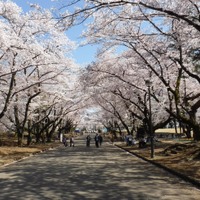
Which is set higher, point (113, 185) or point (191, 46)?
point (191, 46)

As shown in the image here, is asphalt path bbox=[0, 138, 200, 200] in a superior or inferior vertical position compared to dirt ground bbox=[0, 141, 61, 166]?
inferior

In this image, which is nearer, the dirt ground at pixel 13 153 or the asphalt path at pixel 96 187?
the asphalt path at pixel 96 187

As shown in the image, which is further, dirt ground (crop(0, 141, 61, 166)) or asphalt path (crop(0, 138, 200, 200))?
dirt ground (crop(0, 141, 61, 166))

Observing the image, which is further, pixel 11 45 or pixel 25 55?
pixel 25 55

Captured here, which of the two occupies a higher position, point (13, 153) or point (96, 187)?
point (13, 153)

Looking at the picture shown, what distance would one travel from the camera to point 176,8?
1369cm

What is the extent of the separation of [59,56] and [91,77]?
373 centimetres

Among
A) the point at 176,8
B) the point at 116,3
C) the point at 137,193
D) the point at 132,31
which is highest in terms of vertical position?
the point at 132,31

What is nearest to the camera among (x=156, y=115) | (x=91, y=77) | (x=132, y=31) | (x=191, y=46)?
(x=191, y=46)

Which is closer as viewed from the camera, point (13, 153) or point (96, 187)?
point (96, 187)

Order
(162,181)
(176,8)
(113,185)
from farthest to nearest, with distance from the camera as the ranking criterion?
1. (176,8)
2. (162,181)
3. (113,185)

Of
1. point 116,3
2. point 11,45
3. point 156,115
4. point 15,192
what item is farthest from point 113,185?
point 156,115

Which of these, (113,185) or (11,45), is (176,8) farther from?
(11,45)

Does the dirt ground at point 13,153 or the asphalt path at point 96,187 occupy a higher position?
the dirt ground at point 13,153
